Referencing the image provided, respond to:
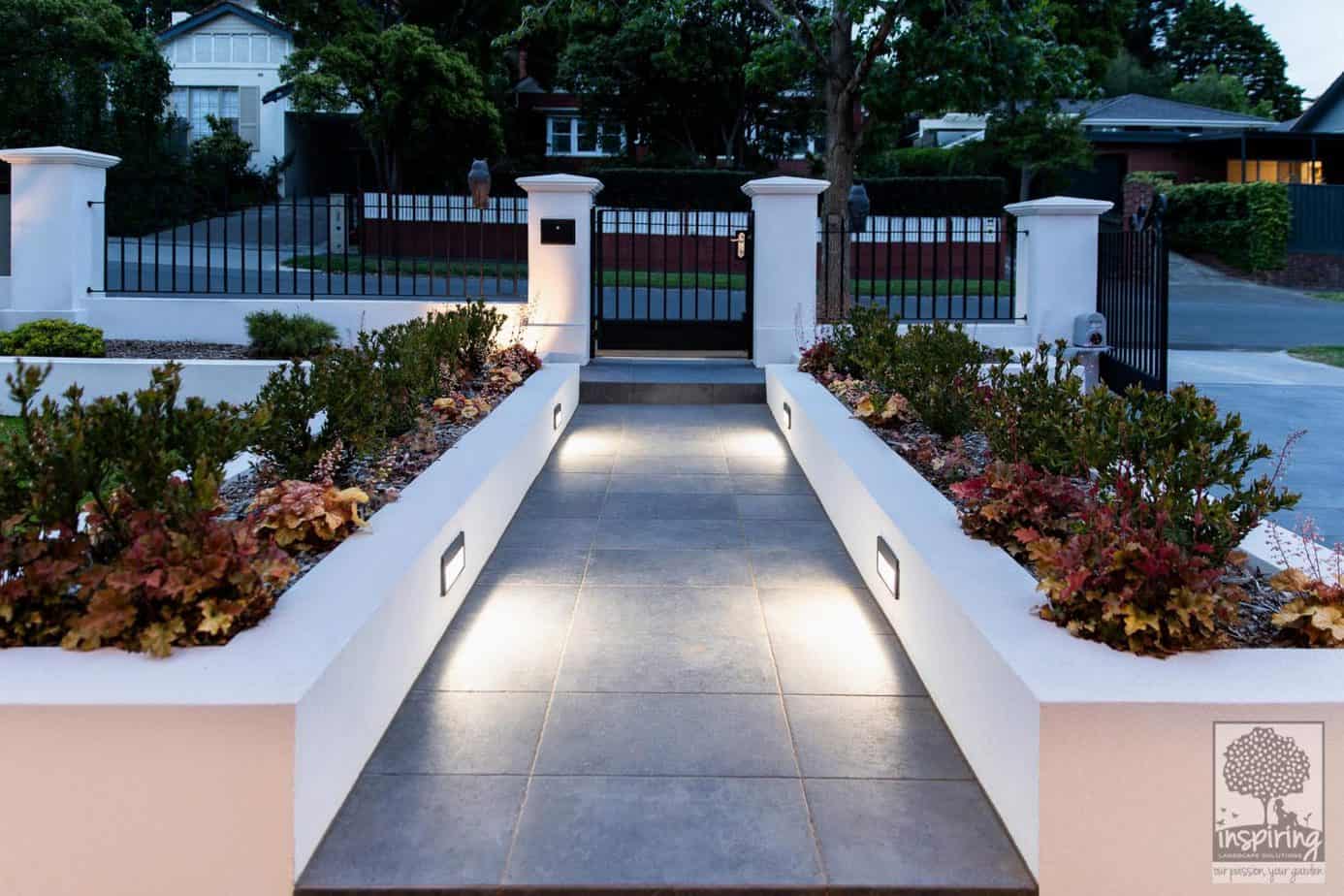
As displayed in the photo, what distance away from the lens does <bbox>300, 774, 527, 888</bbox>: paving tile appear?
305cm

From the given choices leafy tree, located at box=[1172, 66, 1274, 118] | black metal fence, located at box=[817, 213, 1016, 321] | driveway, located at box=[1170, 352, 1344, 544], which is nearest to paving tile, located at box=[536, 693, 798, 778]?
driveway, located at box=[1170, 352, 1344, 544]

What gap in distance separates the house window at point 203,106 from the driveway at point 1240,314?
93.3 feet

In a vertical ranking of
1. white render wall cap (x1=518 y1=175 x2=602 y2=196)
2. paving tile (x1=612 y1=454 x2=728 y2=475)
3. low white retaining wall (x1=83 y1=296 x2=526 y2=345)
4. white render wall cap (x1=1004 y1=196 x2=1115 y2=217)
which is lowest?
paving tile (x1=612 y1=454 x2=728 y2=475)

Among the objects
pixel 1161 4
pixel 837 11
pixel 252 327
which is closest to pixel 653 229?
pixel 837 11

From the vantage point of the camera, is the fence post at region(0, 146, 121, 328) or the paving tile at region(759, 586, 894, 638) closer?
the paving tile at region(759, 586, 894, 638)

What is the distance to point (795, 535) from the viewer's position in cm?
663

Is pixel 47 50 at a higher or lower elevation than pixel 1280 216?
higher

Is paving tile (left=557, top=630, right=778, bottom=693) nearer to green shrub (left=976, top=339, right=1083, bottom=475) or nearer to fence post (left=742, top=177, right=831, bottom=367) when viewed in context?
green shrub (left=976, top=339, right=1083, bottom=475)

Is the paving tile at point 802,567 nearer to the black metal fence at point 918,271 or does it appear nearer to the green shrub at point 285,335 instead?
the black metal fence at point 918,271

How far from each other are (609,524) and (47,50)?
2913 centimetres

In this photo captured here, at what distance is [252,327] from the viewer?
12.8 meters

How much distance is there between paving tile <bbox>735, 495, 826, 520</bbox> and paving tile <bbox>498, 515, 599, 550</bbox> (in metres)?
0.94

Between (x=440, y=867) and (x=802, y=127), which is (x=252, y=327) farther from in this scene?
(x=802, y=127)

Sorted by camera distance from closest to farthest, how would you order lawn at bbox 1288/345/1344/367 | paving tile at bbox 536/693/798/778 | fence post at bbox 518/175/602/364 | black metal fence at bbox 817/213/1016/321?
paving tile at bbox 536/693/798/778 < fence post at bbox 518/175/602/364 < black metal fence at bbox 817/213/1016/321 < lawn at bbox 1288/345/1344/367
